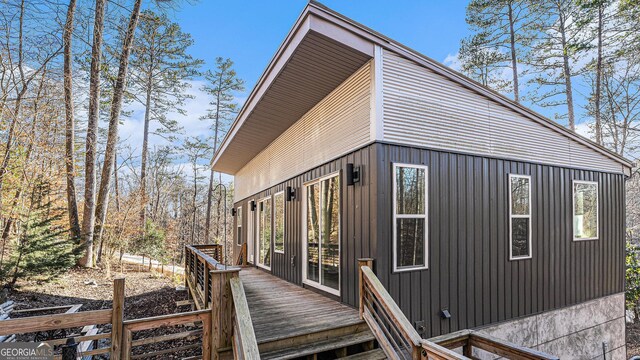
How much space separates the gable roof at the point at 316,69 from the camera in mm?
3959

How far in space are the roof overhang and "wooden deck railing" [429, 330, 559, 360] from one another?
→ 3610 mm

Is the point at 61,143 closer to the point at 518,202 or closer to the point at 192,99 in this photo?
the point at 192,99

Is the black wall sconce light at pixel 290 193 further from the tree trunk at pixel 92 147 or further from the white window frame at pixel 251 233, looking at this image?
the tree trunk at pixel 92 147

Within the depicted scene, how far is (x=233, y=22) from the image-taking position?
1477 cm

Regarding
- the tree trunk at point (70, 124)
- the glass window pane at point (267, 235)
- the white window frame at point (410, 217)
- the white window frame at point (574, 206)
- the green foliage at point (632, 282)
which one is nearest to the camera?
the white window frame at point (410, 217)

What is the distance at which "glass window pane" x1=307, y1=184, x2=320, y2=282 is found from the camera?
231 inches

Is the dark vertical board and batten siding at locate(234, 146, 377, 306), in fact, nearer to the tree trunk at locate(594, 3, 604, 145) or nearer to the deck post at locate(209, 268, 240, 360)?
the deck post at locate(209, 268, 240, 360)

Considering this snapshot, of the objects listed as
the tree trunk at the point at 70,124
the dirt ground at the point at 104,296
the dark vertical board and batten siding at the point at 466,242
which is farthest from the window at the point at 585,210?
the tree trunk at the point at 70,124

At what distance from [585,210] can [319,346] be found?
653 cm

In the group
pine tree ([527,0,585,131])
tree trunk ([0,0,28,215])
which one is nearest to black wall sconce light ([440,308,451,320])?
tree trunk ([0,0,28,215])

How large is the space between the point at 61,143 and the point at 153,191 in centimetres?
1250

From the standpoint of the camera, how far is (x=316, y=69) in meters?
4.80

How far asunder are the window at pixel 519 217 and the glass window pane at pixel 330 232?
2964mm

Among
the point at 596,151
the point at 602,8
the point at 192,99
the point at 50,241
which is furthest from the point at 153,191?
the point at 602,8
